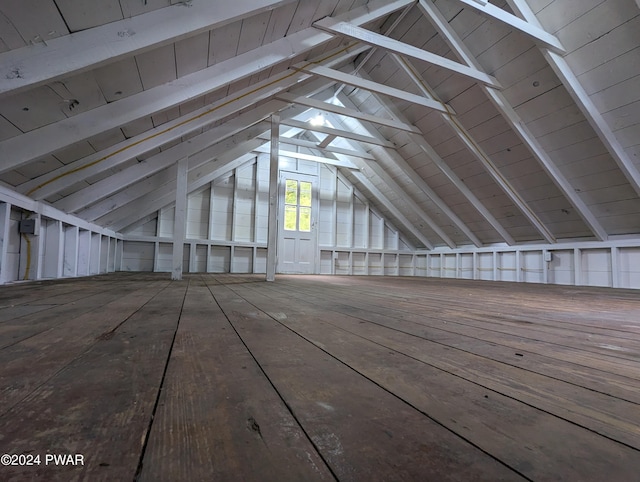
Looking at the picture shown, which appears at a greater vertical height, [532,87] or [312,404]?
[532,87]

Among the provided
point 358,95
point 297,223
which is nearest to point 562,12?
point 358,95

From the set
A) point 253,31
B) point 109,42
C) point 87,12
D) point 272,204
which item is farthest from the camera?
point 272,204

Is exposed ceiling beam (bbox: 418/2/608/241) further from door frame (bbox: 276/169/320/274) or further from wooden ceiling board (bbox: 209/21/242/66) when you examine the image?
door frame (bbox: 276/169/320/274)

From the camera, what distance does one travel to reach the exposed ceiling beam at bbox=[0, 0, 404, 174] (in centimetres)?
243

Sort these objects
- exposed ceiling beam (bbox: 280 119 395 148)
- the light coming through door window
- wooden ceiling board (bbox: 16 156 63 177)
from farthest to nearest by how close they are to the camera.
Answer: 1. the light coming through door window
2. exposed ceiling beam (bbox: 280 119 395 148)
3. wooden ceiling board (bbox: 16 156 63 177)

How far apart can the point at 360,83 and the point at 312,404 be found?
14.2ft

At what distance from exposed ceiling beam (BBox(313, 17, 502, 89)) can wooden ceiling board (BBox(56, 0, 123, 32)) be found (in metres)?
1.93

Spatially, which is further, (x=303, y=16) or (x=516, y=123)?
(x=516, y=123)

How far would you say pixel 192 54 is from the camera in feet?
8.54

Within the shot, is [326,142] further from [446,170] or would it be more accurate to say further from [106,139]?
[106,139]

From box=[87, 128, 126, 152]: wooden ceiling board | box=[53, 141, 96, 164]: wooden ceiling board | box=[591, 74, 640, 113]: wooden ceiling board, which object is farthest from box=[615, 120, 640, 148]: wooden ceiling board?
box=[53, 141, 96, 164]: wooden ceiling board

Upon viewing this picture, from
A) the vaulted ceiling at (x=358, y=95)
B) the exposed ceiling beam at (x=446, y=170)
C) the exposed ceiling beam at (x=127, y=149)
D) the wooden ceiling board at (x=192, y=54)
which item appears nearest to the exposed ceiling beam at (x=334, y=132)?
the vaulted ceiling at (x=358, y=95)

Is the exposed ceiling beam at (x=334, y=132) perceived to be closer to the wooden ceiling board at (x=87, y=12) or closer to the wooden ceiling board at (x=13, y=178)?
the wooden ceiling board at (x=13, y=178)

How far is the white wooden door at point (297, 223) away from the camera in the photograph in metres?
8.34
